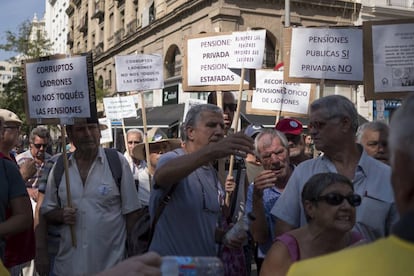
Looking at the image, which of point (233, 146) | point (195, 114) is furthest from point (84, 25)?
point (233, 146)

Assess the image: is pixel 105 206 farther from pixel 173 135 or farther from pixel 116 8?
pixel 116 8

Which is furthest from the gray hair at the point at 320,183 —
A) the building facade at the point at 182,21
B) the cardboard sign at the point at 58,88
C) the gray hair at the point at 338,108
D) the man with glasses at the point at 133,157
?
the building facade at the point at 182,21

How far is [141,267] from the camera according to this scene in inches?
53.5

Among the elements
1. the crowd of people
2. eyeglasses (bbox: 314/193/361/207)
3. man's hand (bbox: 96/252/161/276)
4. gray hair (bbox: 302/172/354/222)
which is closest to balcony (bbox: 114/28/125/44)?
the crowd of people

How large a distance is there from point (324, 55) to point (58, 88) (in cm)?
235

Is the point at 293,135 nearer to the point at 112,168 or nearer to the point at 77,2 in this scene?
the point at 112,168

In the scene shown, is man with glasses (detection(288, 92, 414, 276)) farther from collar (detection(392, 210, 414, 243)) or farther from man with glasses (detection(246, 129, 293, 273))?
man with glasses (detection(246, 129, 293, 273))

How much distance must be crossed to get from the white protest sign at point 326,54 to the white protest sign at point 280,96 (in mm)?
2099

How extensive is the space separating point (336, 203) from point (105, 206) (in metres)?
1.87

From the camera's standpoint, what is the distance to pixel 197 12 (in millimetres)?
21453

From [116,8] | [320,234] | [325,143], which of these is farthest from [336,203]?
[116,8]

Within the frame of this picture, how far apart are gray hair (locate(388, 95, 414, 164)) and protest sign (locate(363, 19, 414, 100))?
10.9 ft

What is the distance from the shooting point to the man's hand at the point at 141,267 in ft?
4.41

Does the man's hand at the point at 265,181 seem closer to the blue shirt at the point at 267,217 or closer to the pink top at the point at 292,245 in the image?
the blue shirt at the point at 267,217
